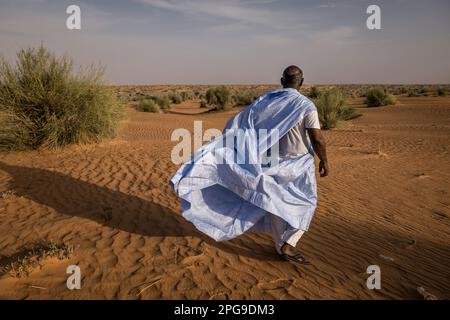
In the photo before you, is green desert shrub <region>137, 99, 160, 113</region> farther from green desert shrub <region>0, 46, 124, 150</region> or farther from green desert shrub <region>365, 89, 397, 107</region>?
green desert shrub <region>365, 89, 397, 107</region>

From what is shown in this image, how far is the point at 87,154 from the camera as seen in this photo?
9.30 metres

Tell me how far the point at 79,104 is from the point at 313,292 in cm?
852

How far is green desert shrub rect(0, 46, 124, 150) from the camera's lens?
9266mm

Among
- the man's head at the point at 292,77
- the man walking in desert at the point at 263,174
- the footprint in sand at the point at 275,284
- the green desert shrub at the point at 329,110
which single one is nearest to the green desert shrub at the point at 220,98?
the green desert shrub at the point at 329,110

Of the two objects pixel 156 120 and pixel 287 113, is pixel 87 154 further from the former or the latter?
pixel 156 120

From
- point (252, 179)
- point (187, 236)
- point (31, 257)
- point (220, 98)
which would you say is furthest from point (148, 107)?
point (252, 179)

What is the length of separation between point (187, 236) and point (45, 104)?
270 inches

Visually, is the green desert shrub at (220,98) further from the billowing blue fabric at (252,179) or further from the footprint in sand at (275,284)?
the footprint in sand at (275,284)

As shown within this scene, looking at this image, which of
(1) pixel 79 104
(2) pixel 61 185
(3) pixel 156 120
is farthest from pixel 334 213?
(3) pixel 156 120

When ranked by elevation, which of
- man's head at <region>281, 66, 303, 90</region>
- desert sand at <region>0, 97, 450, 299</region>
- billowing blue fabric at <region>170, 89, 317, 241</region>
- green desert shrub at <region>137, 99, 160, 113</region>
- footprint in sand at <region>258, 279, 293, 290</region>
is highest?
green desert shrub at <region>137, 99, 160, 113</region>

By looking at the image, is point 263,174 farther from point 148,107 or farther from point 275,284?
point 148,107

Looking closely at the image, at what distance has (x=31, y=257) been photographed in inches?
154

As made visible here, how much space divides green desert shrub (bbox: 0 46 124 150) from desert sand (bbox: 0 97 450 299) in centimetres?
57

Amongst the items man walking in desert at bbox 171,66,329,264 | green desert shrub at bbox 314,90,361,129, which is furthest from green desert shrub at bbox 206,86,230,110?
man walking in desert at bbox 171,66,329,264
